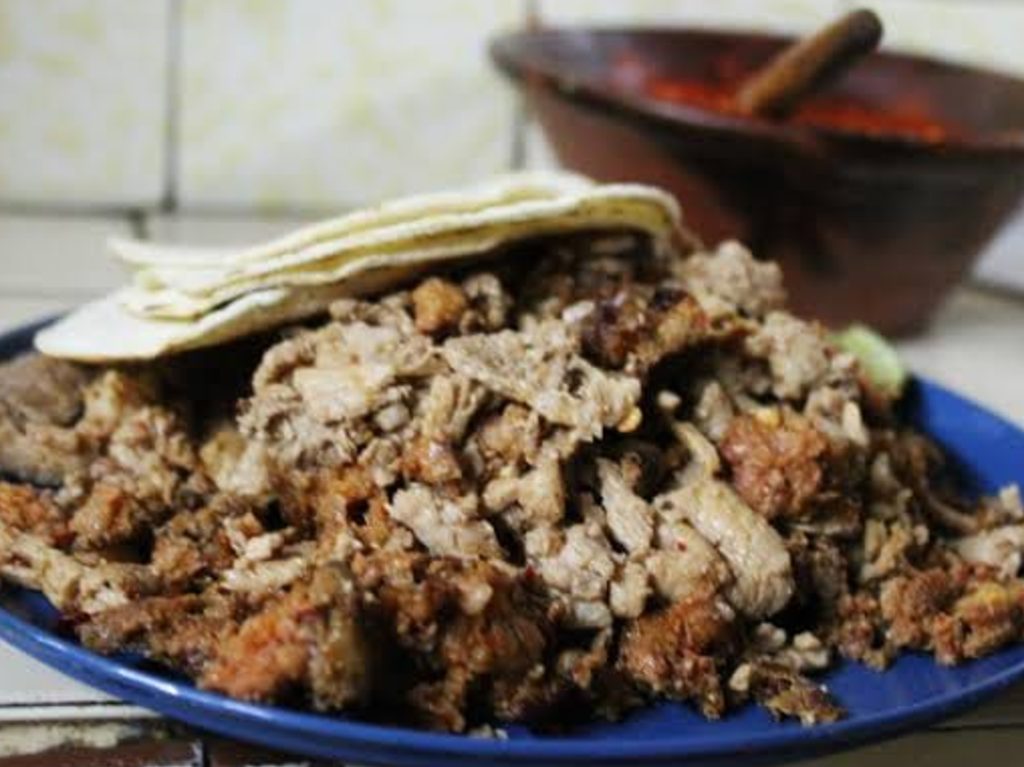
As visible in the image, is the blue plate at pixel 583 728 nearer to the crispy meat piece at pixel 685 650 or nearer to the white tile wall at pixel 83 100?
the crispy meat piece at pixel 685 650

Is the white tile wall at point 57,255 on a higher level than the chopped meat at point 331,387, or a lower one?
lower

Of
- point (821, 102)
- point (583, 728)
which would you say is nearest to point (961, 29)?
point (821, 102)

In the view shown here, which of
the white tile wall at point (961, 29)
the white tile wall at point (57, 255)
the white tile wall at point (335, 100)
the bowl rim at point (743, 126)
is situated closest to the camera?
the bowl rim at point (743, 126)

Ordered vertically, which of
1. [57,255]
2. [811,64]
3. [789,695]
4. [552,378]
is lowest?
[57,255]

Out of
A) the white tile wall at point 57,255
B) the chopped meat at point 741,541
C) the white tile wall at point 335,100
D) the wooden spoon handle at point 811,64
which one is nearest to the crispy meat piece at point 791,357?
the chopped meat at point 741,541

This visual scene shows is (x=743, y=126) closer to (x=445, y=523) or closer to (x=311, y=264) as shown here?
(x=311, y=264)

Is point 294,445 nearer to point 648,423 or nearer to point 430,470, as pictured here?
point 430,470

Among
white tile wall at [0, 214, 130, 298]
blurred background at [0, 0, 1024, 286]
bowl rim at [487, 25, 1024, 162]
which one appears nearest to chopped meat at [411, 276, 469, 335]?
bowl rim at [487, 25, 1024, 162]
